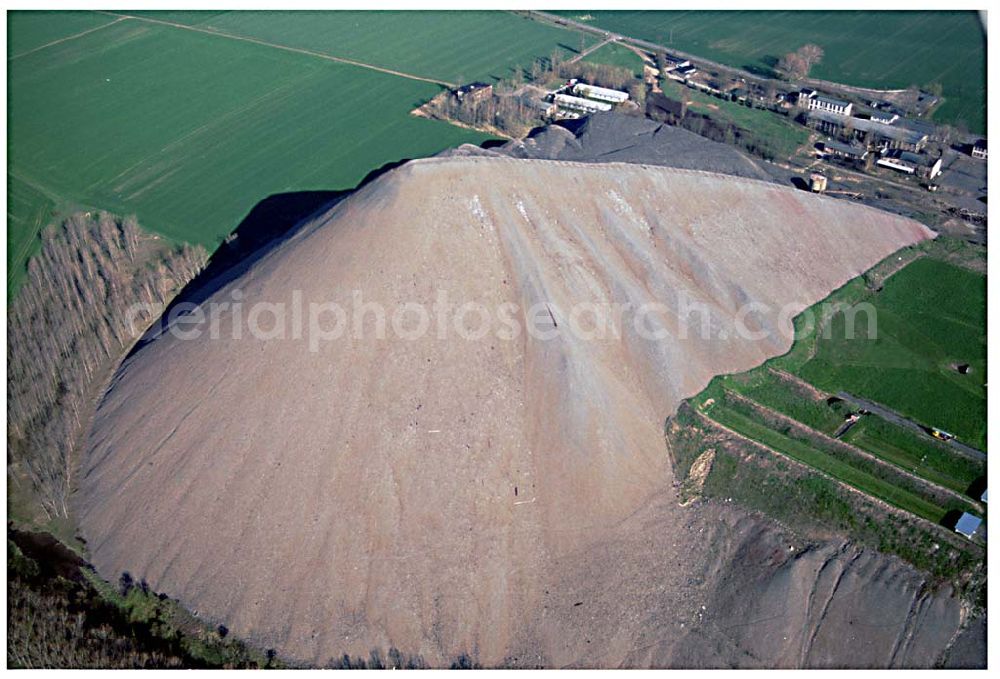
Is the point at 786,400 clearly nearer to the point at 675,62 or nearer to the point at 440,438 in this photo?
the point at 440,438

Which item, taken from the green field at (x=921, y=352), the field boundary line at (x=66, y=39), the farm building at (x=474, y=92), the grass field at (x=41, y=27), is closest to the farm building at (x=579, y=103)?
the farm building at (x=474, y=92)

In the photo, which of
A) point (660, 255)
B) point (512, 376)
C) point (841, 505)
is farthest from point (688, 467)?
point (660, 255)

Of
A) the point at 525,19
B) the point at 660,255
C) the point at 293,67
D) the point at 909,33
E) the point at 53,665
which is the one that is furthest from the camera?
the point at 525,19

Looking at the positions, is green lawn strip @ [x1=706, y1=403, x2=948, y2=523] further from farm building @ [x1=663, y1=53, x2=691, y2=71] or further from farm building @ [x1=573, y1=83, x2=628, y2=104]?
farm building @ [x1=663, y1=53, x2=691, y2=71]

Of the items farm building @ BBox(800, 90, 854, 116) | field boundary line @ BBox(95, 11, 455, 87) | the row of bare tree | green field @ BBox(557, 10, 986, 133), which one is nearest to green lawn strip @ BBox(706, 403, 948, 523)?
the row of bare tree

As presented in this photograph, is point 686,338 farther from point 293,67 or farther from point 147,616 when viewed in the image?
point 293,67

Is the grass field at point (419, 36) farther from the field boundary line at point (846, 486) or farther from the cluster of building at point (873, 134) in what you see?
the field boundary line at point (846, 486)
